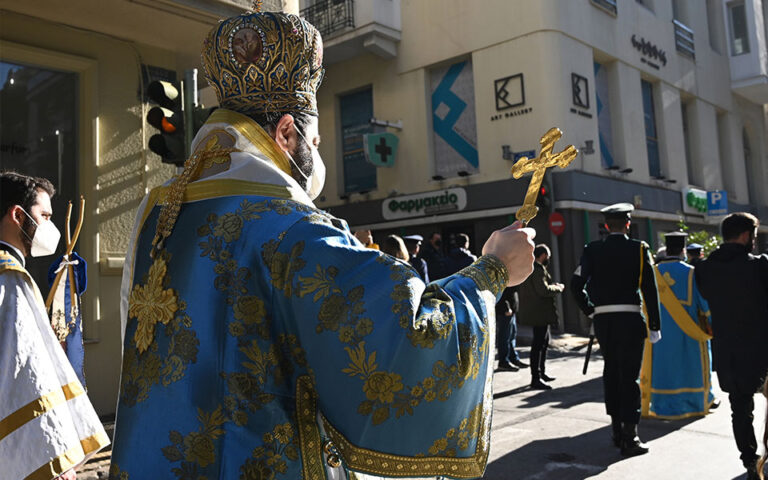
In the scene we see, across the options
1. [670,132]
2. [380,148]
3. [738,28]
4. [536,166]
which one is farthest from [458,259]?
[738,28]

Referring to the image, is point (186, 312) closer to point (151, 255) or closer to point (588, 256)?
point (151, 255)

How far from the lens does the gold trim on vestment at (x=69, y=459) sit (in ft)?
8.21

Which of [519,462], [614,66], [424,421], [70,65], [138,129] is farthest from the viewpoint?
[614,66]

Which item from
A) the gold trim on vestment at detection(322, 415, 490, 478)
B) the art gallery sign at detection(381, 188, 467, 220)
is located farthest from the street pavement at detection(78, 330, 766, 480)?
the art gallery sign at detection(381, 188, 467, 220)

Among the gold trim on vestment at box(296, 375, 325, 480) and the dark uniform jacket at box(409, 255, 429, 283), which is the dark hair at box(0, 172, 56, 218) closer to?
the gold trim on vestment at box(296, 375, 325, 480)

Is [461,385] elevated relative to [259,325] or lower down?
lower down

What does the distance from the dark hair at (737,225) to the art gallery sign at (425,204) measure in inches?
506

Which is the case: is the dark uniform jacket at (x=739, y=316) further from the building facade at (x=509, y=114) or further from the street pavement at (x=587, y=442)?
the building facade at (x=509, y=114)

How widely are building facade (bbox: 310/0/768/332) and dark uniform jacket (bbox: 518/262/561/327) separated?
23.4ft

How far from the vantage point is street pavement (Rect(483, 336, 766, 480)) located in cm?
500

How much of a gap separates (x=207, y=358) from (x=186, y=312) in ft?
0.46

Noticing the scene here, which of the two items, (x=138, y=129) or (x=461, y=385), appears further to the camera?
(x=138, y=129)

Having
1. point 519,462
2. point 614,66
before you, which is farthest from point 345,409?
point 614,66

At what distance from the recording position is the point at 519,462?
5344 millimetres
